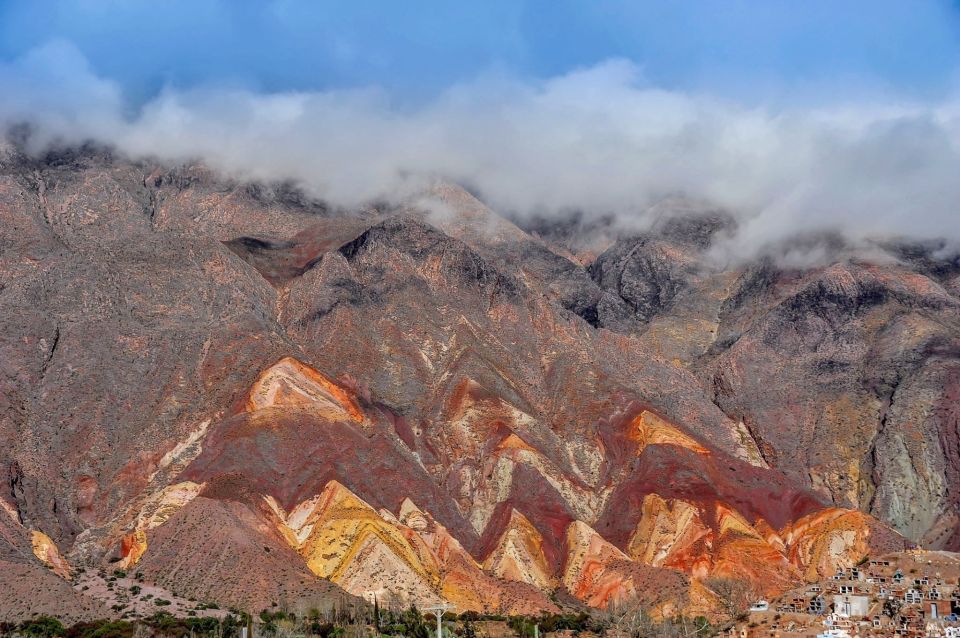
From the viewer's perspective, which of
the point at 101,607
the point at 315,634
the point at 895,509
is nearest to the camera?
the point at 315,634

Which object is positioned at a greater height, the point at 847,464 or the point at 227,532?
the point at 847,464

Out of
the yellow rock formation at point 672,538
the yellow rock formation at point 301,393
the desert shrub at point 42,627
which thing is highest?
the yellow rock formation at point 301,393

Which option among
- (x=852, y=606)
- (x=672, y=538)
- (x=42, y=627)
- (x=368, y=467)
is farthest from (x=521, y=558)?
(x=852, y=606)

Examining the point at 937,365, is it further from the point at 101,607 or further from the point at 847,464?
the point at 101,607

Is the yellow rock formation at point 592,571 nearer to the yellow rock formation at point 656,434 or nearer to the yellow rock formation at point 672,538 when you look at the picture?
the yellow rock formation at point 672,538

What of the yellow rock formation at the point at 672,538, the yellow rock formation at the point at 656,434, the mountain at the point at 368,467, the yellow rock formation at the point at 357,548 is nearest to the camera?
the yellow rock formation at the point at 357,548

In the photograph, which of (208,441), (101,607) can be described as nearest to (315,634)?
(101,607)

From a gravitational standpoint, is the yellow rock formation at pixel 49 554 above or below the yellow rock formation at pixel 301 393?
below

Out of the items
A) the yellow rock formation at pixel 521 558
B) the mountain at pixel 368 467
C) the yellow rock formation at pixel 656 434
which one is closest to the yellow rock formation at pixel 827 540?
Result: the mountain at pixel 368 467

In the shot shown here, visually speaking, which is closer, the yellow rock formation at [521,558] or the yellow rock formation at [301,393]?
the yellow rock formation at [521,558]

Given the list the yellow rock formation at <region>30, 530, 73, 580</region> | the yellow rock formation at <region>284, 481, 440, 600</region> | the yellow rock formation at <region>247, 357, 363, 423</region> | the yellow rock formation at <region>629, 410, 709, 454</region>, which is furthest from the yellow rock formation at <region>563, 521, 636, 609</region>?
the yellow rock formation at <region>30, 530, 73, 580</region>

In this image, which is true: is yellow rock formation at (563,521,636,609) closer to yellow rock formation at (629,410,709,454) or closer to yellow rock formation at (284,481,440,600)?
yellow rock formation at (284,481,440,600)
